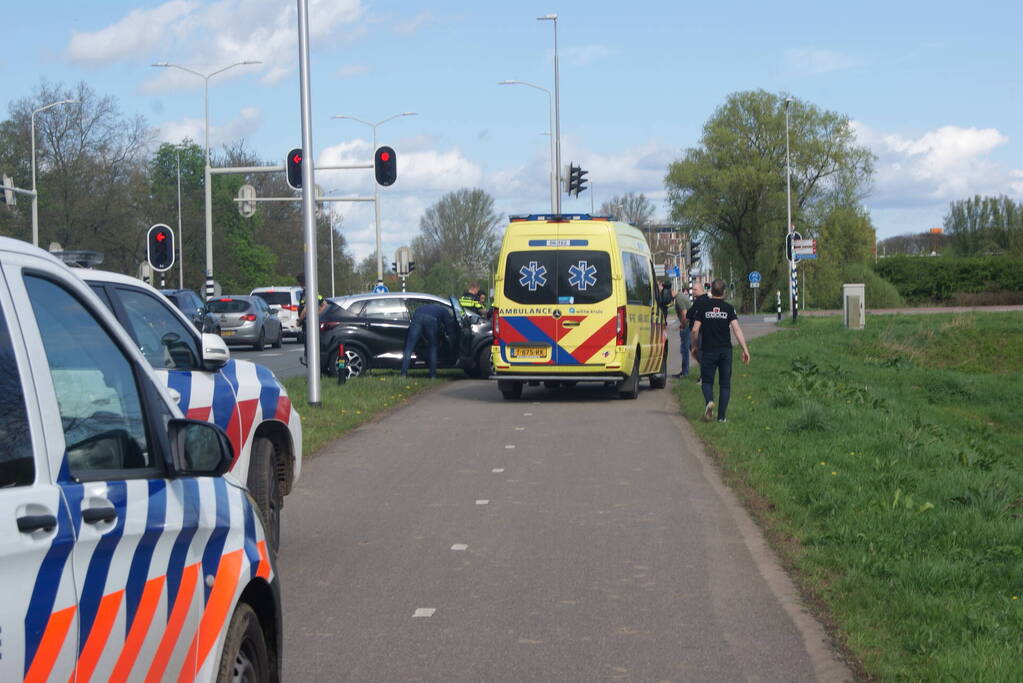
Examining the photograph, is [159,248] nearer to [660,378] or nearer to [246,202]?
[660,378]

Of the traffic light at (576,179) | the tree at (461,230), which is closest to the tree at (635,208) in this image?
the tree at (461,230)

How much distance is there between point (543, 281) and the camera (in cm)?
1903

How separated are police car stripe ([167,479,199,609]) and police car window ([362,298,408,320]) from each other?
19.6 meters

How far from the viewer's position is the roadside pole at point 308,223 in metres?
16.9

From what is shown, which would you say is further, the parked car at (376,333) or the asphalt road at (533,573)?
the parked car at (376,333)

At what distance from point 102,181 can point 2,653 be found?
58.5 metres

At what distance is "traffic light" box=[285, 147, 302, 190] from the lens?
723 inches

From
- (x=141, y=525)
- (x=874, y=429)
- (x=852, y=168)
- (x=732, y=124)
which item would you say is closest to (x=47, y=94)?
(x=732, y=124)

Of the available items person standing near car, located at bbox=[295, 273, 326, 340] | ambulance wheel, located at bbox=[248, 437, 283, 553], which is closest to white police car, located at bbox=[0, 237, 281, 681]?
ambulance wheel, located at bbox=[248, 437, 283, 553]

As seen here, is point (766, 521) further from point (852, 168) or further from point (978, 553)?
point (852, 168)

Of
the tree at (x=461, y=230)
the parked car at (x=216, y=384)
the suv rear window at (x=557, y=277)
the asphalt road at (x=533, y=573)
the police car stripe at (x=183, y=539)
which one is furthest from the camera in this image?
the tree at (x=461, y=230)

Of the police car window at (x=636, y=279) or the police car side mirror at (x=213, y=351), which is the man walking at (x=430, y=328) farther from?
the police car side mirror at (x=213, y=351)

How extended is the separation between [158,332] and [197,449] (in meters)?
3.85

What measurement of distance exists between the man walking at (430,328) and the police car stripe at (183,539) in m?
18.5
